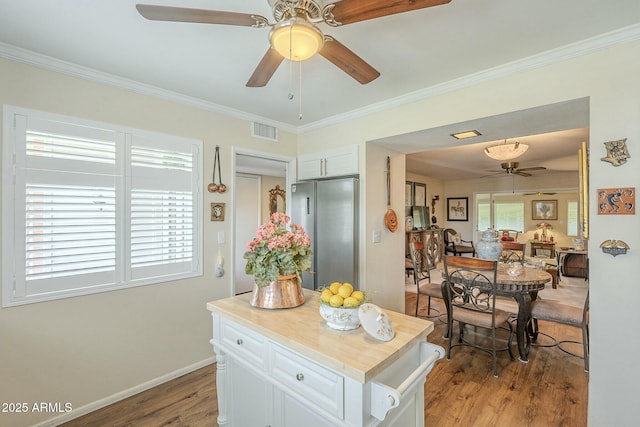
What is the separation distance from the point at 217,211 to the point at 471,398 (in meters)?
2.72

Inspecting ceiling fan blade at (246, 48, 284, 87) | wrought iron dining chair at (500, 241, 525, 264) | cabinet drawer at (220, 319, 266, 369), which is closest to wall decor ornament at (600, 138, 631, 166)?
ceiling fan blade at (246, 48, 284, 87)

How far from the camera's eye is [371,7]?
3.83ft

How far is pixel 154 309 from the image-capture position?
2480mm

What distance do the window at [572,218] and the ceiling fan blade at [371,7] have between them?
351 inches

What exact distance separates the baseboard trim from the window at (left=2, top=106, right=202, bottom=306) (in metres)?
0.84

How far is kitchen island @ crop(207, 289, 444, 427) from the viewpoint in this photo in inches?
42.1

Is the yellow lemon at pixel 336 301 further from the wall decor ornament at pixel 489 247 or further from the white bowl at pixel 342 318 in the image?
the wall decor ornament at pixel 489 247

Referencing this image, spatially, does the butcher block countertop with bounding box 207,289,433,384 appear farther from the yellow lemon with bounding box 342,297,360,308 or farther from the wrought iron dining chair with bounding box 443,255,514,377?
the wrought iron dining chair with bounding box 443,255,514,377

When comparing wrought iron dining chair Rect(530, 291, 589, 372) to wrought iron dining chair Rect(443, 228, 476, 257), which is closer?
wrought iron dining chair Rect(530, 291, 589, 372)

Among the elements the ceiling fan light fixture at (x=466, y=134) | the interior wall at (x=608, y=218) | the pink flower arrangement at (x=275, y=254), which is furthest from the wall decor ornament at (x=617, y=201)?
the pink flower arrangement at (x=275, y=254)

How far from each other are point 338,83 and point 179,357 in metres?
2.78

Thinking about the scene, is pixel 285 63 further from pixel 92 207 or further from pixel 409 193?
pixel 409 193

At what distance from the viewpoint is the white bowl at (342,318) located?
4.35 feet

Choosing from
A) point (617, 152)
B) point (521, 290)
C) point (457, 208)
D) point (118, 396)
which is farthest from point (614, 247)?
point (457, 208)
